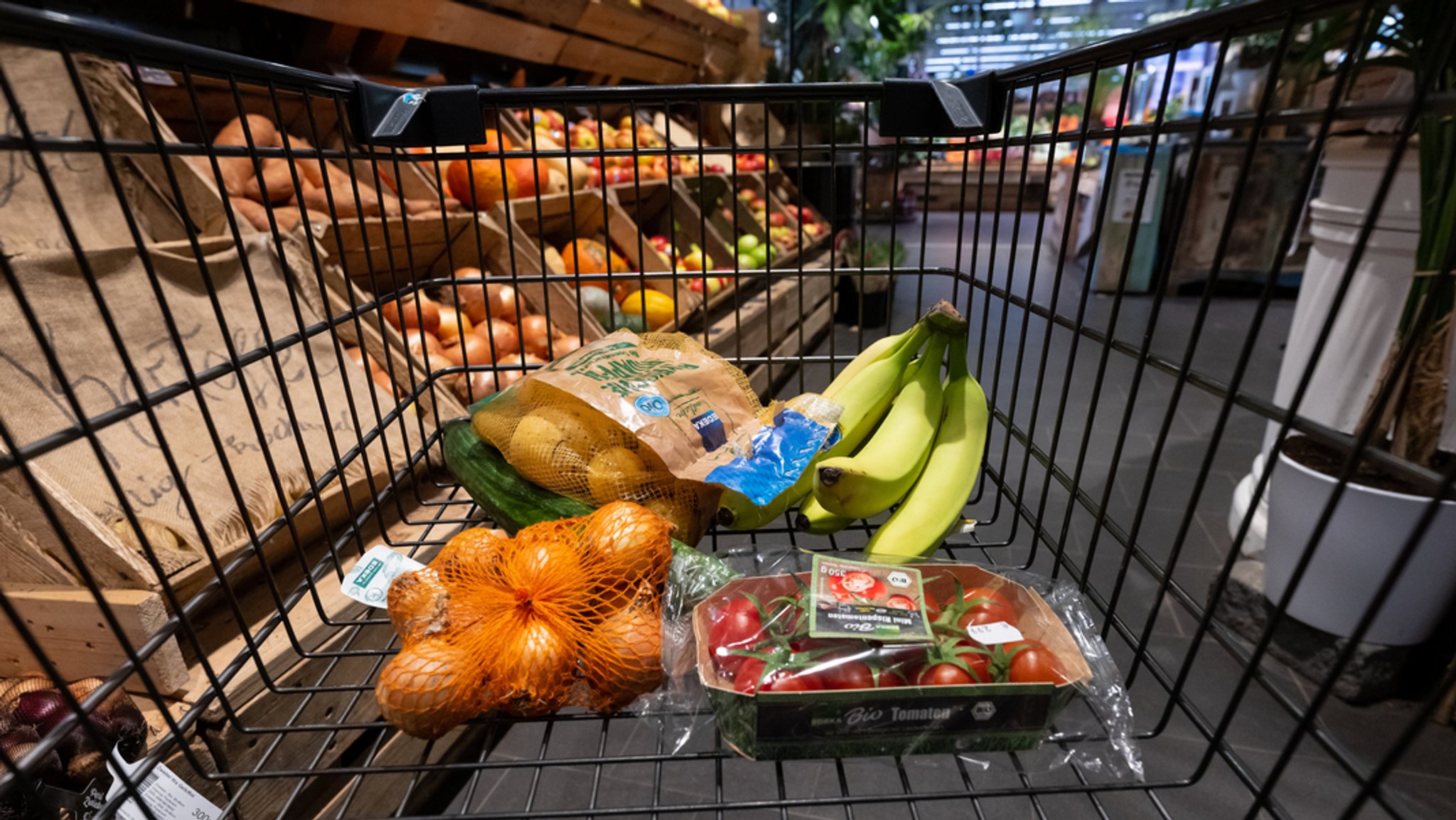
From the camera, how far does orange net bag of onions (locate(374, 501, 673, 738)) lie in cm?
67

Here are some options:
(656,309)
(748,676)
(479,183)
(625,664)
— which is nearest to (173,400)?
(625,664)

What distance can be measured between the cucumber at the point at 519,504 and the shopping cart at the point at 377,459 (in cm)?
8

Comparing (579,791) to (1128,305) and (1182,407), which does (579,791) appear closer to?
(1182,407)

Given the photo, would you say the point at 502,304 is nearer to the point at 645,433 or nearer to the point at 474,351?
the point at 474,351

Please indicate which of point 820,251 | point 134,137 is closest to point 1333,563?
point 134,137

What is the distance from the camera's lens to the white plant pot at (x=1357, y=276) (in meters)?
1.63

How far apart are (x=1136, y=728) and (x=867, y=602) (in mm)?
1007

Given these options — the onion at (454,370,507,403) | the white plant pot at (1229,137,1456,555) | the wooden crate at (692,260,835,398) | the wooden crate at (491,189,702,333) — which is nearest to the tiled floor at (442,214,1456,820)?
the white plant pot at (1229,137,1456,555)

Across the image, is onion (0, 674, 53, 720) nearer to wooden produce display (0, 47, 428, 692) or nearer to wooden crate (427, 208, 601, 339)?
wooden produce display (0, 47, 428, 692)

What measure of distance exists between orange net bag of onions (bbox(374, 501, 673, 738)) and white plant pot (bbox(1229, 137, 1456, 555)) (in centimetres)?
160

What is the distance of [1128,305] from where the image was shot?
4.89 m

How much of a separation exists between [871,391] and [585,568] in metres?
0.52

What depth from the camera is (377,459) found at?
4.67 ft

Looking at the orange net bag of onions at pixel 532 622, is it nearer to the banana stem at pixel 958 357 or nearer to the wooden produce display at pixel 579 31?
the banana stem at pixel 958 357
